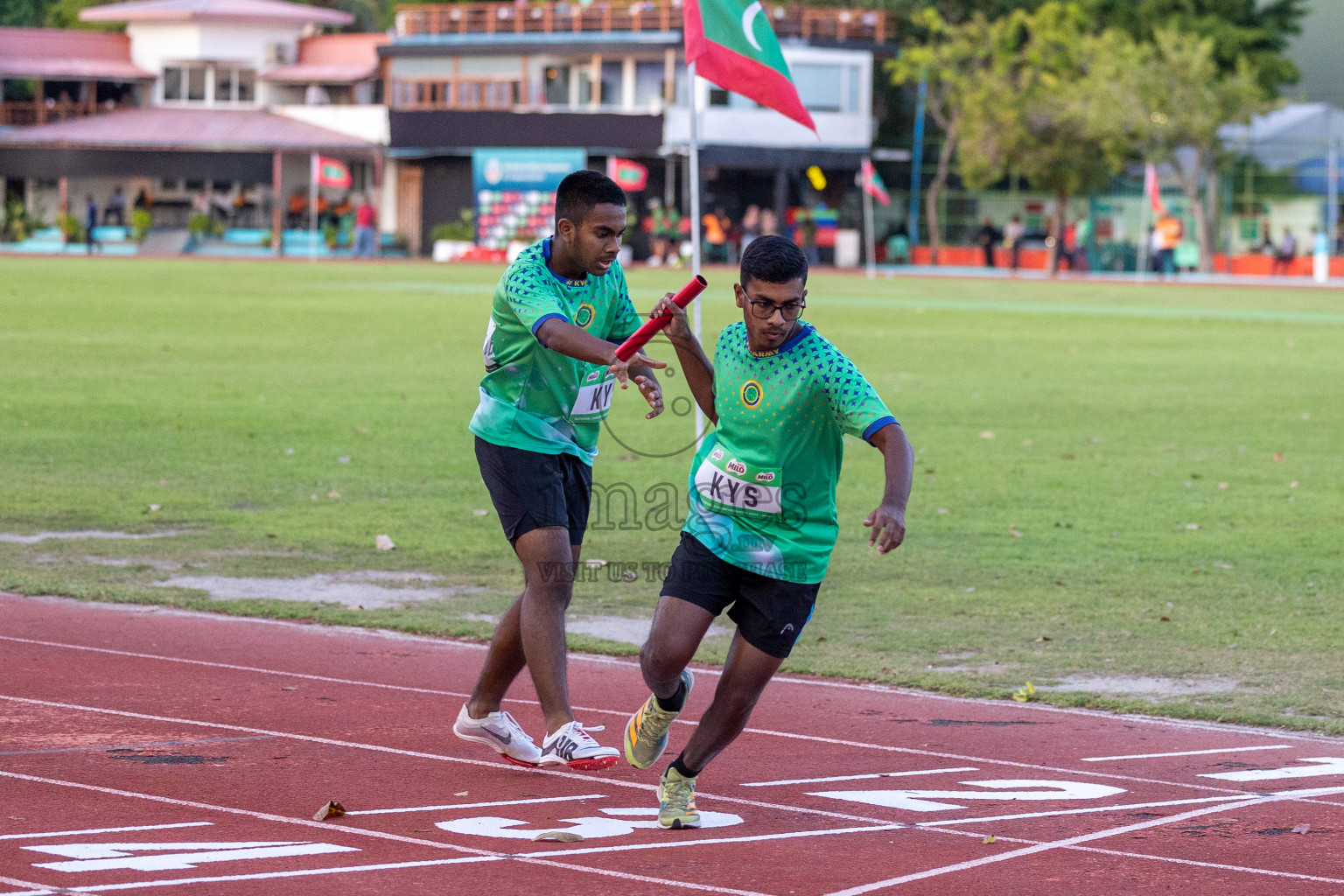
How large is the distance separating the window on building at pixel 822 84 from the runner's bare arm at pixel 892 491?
203 ft

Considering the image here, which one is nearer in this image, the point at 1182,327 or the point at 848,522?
the point at 848,522

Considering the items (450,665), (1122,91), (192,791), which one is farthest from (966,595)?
(1122,91)

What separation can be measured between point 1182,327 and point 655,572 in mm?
24217

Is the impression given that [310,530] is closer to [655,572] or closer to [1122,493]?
[655,572]

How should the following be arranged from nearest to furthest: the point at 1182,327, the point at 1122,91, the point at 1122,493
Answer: the point at 1122,493, the point at 1182,327, the point at 1122,91

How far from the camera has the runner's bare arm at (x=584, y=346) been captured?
5570mm

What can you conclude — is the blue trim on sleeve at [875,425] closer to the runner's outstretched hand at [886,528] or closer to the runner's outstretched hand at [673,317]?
the runner's outstretched hand at [886,528]

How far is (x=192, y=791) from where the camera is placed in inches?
226

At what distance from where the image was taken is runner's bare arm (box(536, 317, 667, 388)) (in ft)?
18.3

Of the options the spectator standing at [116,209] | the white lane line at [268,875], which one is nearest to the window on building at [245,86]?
the spectator standing at [116,209]

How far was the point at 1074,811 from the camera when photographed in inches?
230

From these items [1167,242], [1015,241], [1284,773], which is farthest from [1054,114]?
[1284,773]

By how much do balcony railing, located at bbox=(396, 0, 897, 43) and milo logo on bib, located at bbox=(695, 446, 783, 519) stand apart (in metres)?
60.4

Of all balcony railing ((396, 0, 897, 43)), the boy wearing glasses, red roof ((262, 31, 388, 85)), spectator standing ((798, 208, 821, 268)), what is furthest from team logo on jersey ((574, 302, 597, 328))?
red roof ((262, 31, 388, 85))
